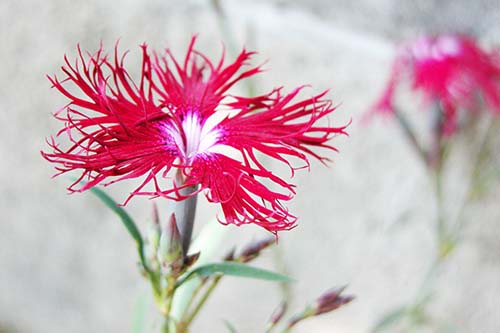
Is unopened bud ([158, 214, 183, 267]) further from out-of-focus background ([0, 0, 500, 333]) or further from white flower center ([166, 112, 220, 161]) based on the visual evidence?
out-of-focus background ([0, 0, 500, 333])

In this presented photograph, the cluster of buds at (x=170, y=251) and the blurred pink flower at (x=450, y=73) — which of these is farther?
the blurred pink flower at (x=450, y=73)

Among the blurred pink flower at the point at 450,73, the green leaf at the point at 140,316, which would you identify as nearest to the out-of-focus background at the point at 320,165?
the blurred pink flower at the point at 450,73

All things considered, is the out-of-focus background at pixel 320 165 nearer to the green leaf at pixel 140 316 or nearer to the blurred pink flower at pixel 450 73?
the blurred pink flower at pixel 450 73

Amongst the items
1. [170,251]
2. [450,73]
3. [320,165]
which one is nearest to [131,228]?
[170,251]

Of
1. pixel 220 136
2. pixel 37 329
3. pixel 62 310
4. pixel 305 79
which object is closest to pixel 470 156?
pixel 305 79

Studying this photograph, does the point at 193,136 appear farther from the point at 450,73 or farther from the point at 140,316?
the point at 450,73

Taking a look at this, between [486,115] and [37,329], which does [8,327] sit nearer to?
[37,329]

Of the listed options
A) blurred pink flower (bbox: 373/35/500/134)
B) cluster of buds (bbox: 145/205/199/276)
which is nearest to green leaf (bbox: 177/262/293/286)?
cluster of buds (bbox: 145/205/199/276)
